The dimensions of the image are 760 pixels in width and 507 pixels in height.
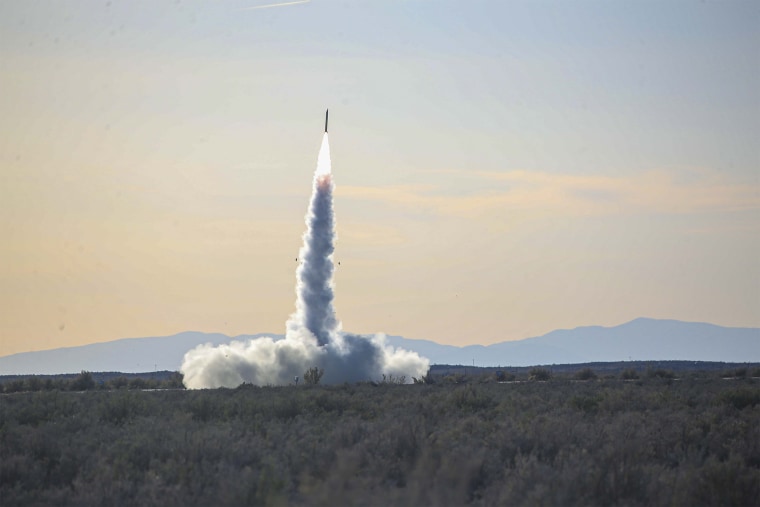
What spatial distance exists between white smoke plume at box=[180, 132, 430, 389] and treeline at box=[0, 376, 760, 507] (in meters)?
28.3

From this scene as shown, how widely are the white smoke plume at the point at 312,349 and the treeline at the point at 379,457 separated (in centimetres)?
2825

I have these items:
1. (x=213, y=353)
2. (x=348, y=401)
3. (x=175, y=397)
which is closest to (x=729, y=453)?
(x=348, y=401)

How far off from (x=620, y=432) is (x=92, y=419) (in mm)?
14307

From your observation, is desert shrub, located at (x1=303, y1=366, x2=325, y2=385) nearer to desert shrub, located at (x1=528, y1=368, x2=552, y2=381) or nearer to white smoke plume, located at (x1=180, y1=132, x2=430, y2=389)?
white smoke plume, located at (x1=180, y1=132, x2=430, y2=389)

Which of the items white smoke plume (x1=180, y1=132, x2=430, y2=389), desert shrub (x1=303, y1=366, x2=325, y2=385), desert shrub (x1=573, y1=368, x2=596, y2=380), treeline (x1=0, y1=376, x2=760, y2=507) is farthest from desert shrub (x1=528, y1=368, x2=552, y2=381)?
treeline (x1=0, y1=376, x2=760, y2=507)

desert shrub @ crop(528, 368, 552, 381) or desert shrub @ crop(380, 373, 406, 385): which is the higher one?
desert shrub @ crop(528, 368, 552, 381)

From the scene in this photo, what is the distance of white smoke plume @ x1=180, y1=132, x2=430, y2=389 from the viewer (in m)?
60.1

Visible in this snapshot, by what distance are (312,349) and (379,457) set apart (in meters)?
43.3

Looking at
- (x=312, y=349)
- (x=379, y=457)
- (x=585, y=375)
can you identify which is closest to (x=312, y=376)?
(x=312, y=349)

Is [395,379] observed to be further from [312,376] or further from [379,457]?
[379,457]

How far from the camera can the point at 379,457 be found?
20953 mm

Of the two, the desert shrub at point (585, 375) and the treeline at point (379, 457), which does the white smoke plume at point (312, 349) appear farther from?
the treeline at point (379, 457)

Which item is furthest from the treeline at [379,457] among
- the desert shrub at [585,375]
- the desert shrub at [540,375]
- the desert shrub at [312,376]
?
the desert shrub at [540,375]

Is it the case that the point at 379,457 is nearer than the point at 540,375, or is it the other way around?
the point at 379,457
